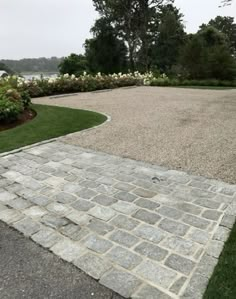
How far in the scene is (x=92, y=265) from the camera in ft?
7.23

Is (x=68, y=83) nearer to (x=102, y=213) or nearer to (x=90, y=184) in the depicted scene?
(x=90, y=184)

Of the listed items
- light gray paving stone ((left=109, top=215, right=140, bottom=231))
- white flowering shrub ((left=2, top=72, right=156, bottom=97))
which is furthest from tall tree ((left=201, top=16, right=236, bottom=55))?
light gray paving stone ((left=109, top=215, right=140, bottom=231))

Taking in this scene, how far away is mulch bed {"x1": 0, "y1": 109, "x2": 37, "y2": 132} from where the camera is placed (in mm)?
6616

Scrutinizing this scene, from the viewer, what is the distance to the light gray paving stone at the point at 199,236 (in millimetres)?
2463

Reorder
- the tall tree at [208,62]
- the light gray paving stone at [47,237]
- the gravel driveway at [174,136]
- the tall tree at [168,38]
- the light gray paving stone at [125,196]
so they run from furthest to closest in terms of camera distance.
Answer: the tall tree at [168,38] → the tall tree at [208,62] → the gravel driveway at [174,136] → the light gray paving stone at [125,196] → the light gray paving stone at [47,237]

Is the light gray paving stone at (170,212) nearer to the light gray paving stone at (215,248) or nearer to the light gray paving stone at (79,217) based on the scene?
the light gray paving stone at (215,248)

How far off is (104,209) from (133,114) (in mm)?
5049

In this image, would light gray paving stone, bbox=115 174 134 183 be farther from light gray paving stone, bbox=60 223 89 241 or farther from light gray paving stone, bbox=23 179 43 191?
light gray paving stone, bbox=60 223 89 241

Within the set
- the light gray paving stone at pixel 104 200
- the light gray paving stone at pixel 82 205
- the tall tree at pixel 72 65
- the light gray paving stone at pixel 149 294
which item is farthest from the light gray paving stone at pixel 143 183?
the tall tree at pixel 72 65

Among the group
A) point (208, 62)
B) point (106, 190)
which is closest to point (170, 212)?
point (106, 190)

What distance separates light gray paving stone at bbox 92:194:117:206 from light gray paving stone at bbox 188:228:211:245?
36.4 inches

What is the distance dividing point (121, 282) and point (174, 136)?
391 centimetres

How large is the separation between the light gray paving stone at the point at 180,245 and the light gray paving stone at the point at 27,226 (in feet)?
3.84

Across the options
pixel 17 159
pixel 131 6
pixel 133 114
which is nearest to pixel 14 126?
pixel 17 159
